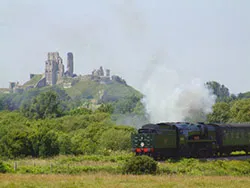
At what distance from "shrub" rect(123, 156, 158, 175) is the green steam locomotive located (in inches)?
298

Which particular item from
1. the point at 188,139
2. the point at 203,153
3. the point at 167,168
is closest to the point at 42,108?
the point at 203,153

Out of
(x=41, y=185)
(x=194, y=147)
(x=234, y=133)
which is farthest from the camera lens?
(x=234, y=133)

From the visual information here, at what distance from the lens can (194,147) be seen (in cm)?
4194

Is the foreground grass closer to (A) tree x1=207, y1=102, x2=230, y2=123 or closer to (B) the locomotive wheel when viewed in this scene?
(B) the locomotive wheel

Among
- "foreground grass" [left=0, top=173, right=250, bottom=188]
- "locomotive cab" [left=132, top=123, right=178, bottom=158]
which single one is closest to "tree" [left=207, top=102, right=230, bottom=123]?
"locomotive cab" [left=132, top=123, right=178, bottom=158]

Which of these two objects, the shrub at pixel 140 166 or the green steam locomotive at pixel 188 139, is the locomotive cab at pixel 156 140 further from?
the shrub at pixel 140 166

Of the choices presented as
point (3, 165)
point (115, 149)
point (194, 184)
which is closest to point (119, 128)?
point (115, 149)

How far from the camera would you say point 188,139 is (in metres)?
40.8

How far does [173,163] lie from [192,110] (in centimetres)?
2293

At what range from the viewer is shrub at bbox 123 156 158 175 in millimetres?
30562

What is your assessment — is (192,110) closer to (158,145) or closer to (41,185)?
(158,145)

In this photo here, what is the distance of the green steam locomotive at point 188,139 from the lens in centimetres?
3894

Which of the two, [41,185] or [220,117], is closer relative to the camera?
[41,185]

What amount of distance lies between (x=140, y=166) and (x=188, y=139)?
441 inches
